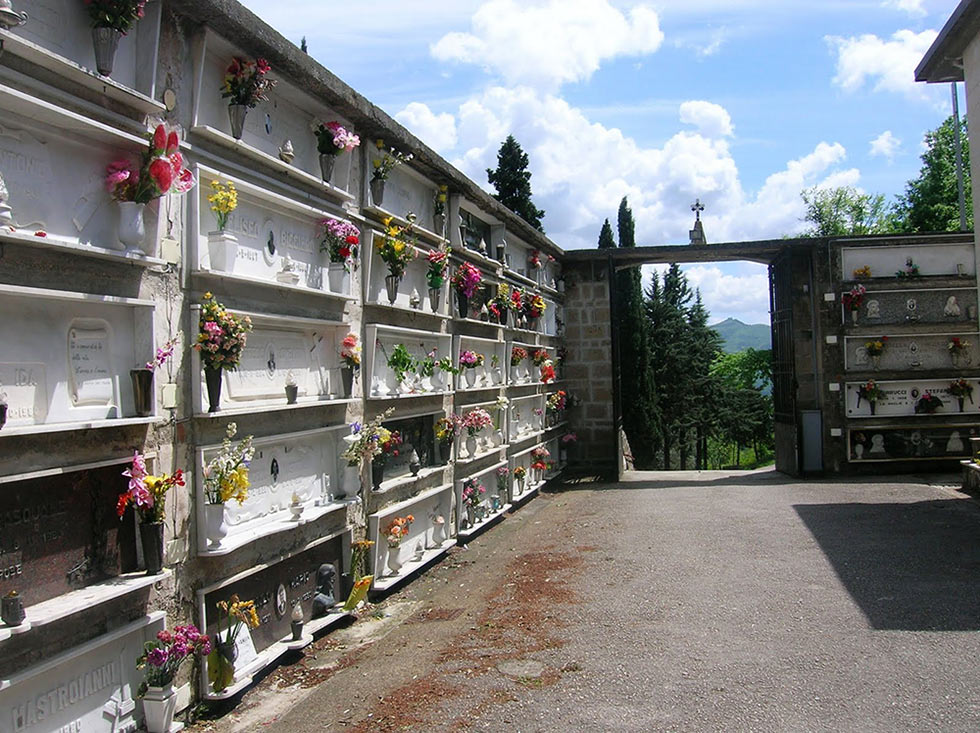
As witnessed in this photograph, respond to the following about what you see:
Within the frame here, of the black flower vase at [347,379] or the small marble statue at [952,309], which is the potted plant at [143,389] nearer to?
the black flower vase at [347,379]

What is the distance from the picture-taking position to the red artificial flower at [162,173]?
412cm

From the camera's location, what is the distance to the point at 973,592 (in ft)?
22.3

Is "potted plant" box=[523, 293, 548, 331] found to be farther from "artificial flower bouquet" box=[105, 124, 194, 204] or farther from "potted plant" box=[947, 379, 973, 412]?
"artificial flower bouquet" box=[105, 124, 194, 204]

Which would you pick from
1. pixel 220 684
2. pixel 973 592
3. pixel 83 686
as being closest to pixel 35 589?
pixel 83 686

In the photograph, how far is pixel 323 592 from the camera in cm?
624

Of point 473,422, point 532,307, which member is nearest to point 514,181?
point 532,307

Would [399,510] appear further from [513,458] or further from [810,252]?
[810,252]

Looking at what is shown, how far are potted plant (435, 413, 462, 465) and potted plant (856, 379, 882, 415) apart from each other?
8148 millimetres

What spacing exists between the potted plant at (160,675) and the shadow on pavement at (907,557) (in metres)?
4.81

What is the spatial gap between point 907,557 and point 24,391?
25.5ft

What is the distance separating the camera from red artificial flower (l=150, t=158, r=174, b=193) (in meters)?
4.12

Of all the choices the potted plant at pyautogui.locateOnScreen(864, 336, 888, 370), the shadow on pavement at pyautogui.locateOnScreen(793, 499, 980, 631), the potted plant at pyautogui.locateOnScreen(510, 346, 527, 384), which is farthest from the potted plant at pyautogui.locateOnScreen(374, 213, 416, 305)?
the potted plant at pyautogui.locateOnScreen(864, 336, 888, 370)

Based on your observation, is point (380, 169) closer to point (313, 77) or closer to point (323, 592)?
point (313, 77)

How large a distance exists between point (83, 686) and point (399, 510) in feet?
13.2
